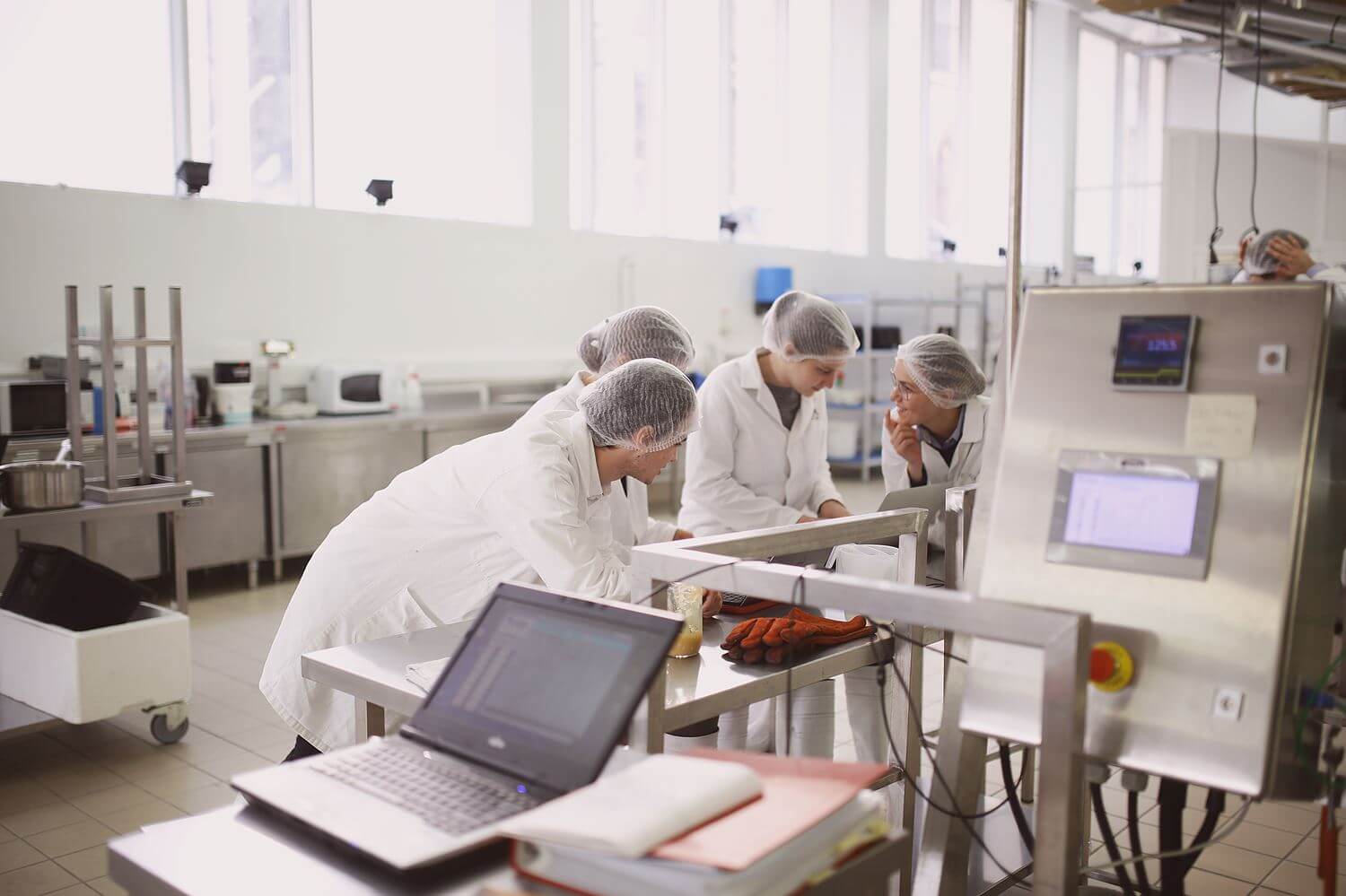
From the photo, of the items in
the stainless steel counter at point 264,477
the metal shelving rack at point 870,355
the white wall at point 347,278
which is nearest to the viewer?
the stainless steel counter at point 264,477

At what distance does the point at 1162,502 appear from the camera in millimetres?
1214

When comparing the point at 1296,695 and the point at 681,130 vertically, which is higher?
the point at 681,130

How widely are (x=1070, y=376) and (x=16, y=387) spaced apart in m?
4.55

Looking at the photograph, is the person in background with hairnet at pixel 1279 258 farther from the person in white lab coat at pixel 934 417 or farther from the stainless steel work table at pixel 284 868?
the stainless steel work table at pixel 284 868

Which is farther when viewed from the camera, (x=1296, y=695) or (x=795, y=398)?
(x=795, y=398)

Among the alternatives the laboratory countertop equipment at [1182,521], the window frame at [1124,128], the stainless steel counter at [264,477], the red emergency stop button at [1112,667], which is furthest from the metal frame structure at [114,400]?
the window frame at [1124,128]

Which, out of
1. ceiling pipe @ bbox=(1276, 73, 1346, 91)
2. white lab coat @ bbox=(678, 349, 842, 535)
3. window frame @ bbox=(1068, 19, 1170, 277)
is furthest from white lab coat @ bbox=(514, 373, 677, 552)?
window frame @ bbox=(1068, 19, 1170, 277)

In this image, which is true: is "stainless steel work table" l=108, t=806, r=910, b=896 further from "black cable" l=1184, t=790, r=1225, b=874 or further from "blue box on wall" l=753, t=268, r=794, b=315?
"blue box on wall" l=753, t=268, r=794, b=315

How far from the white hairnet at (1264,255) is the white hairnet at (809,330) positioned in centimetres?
194

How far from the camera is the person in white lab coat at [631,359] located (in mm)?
2803

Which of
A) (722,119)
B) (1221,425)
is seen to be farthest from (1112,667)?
(722,119)

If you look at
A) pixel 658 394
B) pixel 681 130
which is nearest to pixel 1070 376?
pixel 658 394

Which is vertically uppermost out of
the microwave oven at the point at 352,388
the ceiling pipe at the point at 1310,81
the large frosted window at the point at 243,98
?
the large frosted window at the point at 243,98

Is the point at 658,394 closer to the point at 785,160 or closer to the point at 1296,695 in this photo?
the point at 1296,695
